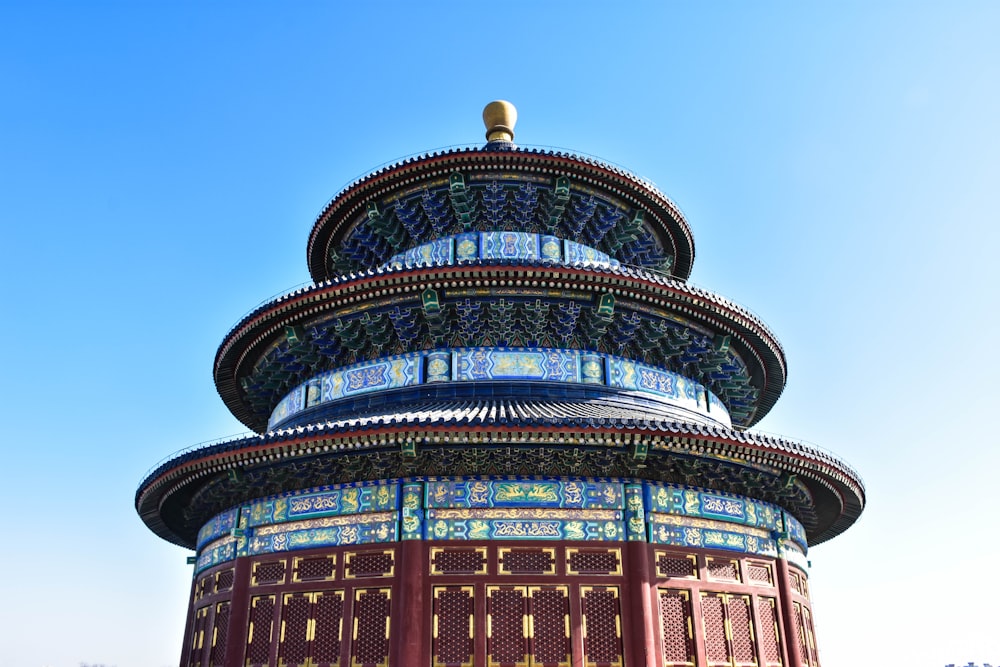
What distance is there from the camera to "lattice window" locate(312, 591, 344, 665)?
14.4 meters

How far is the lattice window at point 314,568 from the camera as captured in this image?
15.0 meters

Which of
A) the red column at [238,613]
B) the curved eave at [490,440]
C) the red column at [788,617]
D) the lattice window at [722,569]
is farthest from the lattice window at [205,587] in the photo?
the red column at [788,617]

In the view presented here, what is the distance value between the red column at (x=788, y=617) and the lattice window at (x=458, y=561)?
6.59 metres

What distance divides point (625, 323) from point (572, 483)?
4.71 metres

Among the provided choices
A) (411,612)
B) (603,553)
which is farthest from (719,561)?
(411,612)

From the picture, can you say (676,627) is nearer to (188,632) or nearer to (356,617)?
(356,617)

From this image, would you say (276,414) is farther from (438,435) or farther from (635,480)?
(635,480)

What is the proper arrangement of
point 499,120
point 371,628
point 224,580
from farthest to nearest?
1. point 499,120
2. point 224,580
3. point 371,628

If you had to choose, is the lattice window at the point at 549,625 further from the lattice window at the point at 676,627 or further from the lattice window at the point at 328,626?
the lattice window at the point at 328,626

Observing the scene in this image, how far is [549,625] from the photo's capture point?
14070 mm

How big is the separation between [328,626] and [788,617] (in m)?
9.30

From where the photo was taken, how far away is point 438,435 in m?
13.9

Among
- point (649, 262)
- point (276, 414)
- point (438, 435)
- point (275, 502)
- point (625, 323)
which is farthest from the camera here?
point (649, 262)

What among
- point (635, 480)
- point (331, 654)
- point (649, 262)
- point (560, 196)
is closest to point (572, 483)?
point (635, 480)
